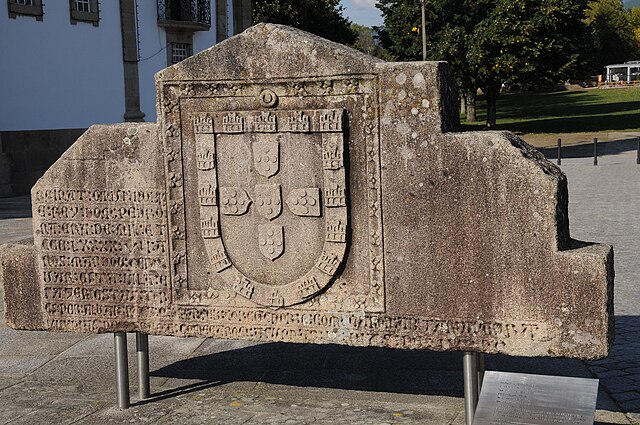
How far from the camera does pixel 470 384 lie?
4840 millimetres

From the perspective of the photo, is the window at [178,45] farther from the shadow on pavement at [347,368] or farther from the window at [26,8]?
the shadow on pavement at [347,368]

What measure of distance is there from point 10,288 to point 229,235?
1433mm

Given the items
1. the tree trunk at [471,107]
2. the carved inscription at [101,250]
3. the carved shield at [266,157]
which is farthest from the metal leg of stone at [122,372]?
the tree trunk at [471,107]

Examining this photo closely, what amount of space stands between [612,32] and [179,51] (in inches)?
2512

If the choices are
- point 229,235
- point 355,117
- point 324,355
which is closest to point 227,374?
point 324,355

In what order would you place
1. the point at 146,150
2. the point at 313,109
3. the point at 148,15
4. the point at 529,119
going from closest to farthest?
the point at 313,109
the point at 146,150
the point at 148,15
the point at 529,119

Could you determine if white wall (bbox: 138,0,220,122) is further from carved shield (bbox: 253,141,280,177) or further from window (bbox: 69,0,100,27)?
carved shield (bbox: 253,141,280,177)

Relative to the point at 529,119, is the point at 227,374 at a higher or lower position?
lower

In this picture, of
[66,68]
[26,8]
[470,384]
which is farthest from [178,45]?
[470,384]

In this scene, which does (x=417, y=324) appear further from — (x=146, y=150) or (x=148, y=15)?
(x=148, y=15)

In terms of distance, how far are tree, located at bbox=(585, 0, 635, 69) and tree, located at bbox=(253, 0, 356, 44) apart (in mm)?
45350

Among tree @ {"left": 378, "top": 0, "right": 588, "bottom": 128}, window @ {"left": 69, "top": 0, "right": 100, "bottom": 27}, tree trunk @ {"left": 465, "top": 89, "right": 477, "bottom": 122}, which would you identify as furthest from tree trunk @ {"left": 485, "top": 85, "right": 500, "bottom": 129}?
window @ {"left": 69, "top": 0, "right": 100, "bottom": 27}

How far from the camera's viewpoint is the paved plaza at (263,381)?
5254 mm

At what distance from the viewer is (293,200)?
493 centimetres
